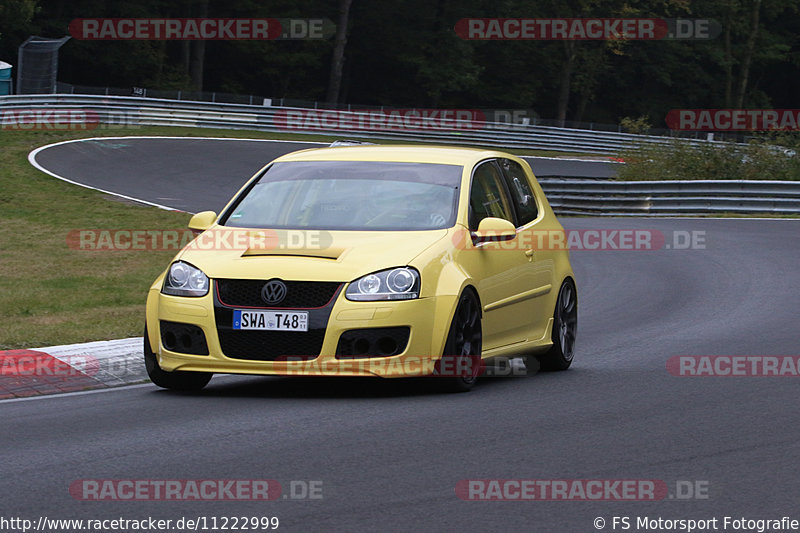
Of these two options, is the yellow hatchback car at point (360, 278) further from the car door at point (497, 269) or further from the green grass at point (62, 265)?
the green grass at point (62, 265)

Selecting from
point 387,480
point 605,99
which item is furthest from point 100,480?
point 605,99

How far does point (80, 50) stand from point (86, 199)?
132ft

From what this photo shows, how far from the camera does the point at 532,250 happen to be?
33.2 feet

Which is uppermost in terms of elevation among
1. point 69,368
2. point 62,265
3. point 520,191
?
point 520,191

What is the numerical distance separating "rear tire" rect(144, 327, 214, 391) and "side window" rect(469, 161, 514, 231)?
210cm

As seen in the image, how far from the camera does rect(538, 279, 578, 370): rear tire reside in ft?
34.1

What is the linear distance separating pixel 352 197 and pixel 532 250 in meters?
1.48

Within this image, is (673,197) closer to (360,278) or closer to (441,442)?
(360,278)

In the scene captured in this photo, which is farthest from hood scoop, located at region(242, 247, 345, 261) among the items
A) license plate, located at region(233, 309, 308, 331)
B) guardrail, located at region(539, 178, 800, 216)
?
guardrail, located at region(539, 178, 800, 216)

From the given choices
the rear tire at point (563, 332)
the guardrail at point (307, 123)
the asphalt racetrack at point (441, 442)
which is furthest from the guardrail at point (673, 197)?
the rear tire at point (563, 332)

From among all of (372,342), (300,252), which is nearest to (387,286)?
(372,342)

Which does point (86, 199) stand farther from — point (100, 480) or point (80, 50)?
point (80, 50)

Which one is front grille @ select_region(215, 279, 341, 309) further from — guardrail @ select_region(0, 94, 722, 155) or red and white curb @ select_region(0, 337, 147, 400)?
guardrail @ select_region(0, 94, 722, 155)

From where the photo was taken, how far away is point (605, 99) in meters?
87.3
